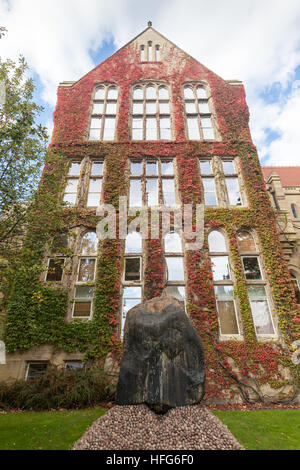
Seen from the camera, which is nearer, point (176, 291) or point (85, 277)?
point (176, 291)

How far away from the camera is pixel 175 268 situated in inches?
471

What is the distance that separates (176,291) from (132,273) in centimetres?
221

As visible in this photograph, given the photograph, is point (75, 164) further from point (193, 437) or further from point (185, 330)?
point (193, 437)

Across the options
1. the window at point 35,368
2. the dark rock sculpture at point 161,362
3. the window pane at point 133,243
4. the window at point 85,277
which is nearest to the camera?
the dark rock sculpture at point 161,362

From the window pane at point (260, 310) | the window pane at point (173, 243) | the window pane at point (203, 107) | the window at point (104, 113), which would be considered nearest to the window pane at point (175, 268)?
the window pane at point (173, 243)

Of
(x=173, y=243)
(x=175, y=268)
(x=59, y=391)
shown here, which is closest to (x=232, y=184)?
(x=173, y=243)

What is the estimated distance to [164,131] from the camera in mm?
15641

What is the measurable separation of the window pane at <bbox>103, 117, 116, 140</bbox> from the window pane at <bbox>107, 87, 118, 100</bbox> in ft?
6.50

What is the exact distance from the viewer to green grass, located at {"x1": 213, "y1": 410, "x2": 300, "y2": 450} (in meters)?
5.30

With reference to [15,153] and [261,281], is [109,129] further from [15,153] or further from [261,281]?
[261,281]

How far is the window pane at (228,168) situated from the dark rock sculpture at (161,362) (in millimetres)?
10440

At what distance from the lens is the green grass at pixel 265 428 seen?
5.30 meters

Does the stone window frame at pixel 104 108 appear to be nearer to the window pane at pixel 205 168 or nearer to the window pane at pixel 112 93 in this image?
the window pane at pixel 112 93

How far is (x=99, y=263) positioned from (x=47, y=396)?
5.39 m
